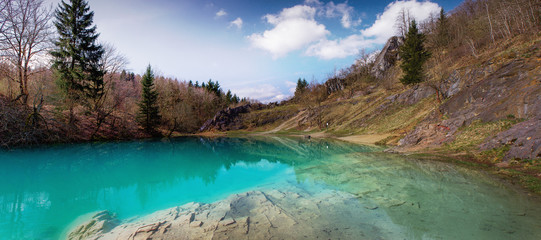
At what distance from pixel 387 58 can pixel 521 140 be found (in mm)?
70882

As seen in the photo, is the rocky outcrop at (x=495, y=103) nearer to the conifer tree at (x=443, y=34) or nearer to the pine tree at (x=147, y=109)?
the conifer tree at (x=443, y=34)

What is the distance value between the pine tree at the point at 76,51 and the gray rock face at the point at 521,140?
138 feet

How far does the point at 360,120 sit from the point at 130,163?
3593 centimetres

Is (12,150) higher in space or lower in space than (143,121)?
lower

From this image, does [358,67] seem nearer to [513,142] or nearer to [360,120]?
[360,120]

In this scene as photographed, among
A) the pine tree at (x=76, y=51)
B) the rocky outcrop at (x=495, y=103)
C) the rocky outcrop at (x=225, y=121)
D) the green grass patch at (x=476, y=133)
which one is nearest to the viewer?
the rocky outcrop at (x=495, y=103)

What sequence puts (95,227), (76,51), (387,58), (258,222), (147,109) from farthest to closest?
(387,58) → (147,109) → (76,51) → (95,227) → (258,222)

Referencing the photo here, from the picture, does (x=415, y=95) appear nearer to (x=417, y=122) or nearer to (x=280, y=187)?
(x=417, y=122)

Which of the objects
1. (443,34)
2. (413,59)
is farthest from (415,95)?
(443,34)

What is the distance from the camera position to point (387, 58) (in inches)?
2827

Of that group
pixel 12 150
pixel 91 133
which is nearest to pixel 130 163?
pixel 12 150

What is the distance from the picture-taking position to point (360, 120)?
39719 millimetres

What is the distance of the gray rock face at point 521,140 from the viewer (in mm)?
9227

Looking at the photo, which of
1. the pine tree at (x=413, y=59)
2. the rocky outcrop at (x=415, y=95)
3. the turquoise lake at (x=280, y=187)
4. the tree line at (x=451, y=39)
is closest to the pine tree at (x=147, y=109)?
the turquoise lake at (x=280, y=187)
